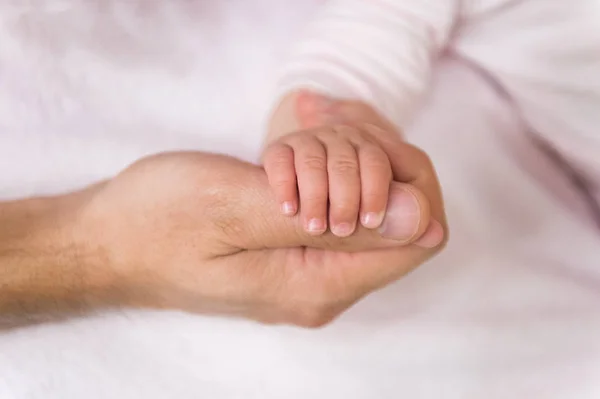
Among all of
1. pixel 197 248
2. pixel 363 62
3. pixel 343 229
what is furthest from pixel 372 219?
pixel 363 62

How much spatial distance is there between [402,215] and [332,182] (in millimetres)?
46

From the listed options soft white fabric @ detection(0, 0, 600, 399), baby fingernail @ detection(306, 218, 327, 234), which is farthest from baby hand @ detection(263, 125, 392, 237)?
soft white fabric @ detection(0, 0, 600, 399)

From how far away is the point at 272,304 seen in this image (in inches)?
17.9

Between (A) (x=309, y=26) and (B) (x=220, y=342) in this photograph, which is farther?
(A) (x=309, y=26)

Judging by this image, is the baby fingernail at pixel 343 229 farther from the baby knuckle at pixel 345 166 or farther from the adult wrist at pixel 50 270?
the adult wrist at pixel 50 270

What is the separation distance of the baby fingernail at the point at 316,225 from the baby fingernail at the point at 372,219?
0.02 m

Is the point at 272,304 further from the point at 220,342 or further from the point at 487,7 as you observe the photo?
the point at 487,7

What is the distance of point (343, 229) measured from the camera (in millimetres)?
389

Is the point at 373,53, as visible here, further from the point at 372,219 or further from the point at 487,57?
the point at 372,219

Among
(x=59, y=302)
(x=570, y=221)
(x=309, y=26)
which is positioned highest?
(x=309, y=26)

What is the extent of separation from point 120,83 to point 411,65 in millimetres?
267

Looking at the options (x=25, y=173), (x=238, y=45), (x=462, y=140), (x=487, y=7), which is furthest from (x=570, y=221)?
→ (x=25, y=173)

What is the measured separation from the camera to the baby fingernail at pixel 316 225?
387 mm

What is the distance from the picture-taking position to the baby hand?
388mm
